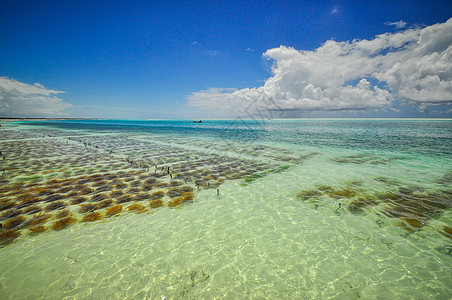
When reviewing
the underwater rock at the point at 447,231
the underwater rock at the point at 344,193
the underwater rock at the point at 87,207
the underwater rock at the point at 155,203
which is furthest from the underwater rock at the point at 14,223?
the underwater rock at the point at 447,231

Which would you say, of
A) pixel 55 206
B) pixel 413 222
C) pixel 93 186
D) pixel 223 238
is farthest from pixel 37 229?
pixel 413 222

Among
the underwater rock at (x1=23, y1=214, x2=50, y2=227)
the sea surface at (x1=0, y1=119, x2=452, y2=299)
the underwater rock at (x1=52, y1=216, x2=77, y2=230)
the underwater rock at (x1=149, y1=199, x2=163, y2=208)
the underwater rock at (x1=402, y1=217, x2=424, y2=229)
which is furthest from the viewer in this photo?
the underwater rock at (x1=149, y1=199, x2=163, y2=208)

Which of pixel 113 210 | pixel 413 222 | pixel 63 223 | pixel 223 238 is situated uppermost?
pixel 63 223

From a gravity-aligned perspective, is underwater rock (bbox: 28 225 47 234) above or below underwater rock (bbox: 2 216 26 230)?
below

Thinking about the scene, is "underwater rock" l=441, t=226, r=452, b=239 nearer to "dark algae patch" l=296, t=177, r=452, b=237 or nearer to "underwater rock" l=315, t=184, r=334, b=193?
"dark algae patch" l=296, t=177, r=452, b=237

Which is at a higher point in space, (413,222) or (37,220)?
(37,220)

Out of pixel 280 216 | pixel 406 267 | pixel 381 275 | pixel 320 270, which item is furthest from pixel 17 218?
pixel 406 267

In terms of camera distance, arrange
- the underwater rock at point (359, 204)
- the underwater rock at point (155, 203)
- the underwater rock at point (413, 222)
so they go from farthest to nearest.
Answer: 1. the underwater rock at point (155, 203)
2. the underwater rock at point (359, 204)
3. the underwater rock at point (413, 222)

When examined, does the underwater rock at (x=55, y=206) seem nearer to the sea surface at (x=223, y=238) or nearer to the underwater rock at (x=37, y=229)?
the sea surface at (x=223, y=238)

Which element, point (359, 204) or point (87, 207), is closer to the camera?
point (87, 207)

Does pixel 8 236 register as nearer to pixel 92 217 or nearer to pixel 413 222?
pixel 92 217

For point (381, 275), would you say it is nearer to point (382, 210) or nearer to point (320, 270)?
point (320, 270)

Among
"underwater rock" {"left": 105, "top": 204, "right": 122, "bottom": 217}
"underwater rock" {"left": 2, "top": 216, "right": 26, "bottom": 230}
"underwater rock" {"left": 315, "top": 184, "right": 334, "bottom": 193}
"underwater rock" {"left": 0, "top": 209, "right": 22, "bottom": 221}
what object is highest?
"underwater rock" {"left": 0, "top": 209, "right": 22, "bottom": 221}

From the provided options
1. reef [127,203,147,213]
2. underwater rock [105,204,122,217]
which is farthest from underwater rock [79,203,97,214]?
reef [127,203,147,213]
